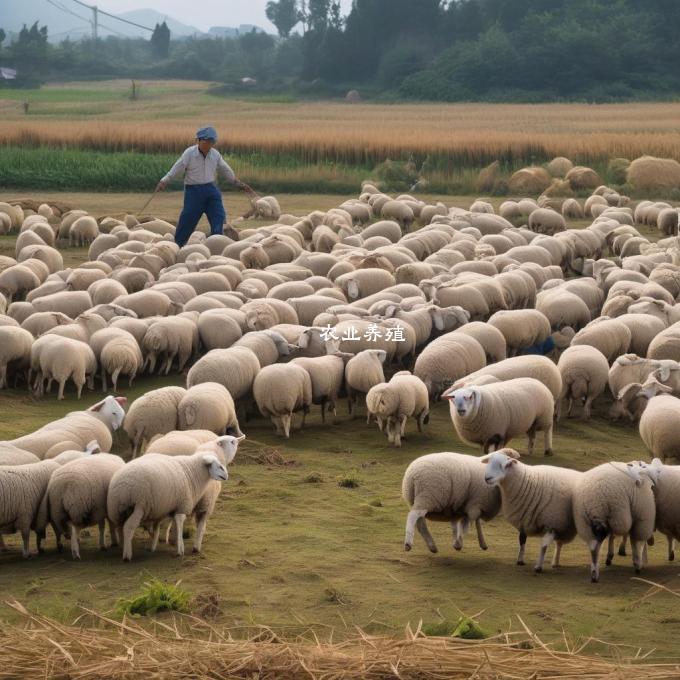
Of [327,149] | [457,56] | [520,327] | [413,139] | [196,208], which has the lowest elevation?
[520,327]

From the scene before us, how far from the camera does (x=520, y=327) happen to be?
41.9ft

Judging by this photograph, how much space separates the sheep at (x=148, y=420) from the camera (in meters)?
9.73

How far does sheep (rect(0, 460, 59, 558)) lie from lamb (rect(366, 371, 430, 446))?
352 centimetres

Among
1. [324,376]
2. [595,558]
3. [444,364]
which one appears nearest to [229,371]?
[324,376]

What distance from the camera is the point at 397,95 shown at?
240 feet

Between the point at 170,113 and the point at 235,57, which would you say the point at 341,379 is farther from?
the point at 235,57

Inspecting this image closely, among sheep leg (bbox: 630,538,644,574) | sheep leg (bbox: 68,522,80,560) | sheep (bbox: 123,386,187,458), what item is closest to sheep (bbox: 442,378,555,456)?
sheep leg (bbox: 630,538,644,574)

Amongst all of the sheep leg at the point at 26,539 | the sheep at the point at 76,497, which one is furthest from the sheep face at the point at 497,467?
the sheep leg at the point at 26,539

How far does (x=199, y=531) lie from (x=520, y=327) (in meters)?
5.75

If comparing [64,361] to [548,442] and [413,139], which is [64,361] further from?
[413,139]

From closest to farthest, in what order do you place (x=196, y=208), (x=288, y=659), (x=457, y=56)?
(x=288, y=659), (x=196, y=208), (x=457, y=56)

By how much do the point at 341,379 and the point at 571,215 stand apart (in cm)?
1483

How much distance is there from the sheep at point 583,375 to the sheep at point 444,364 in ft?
2.68

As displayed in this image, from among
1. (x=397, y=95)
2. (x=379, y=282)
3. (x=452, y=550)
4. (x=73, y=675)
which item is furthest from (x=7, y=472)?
(x=397, y=95)
